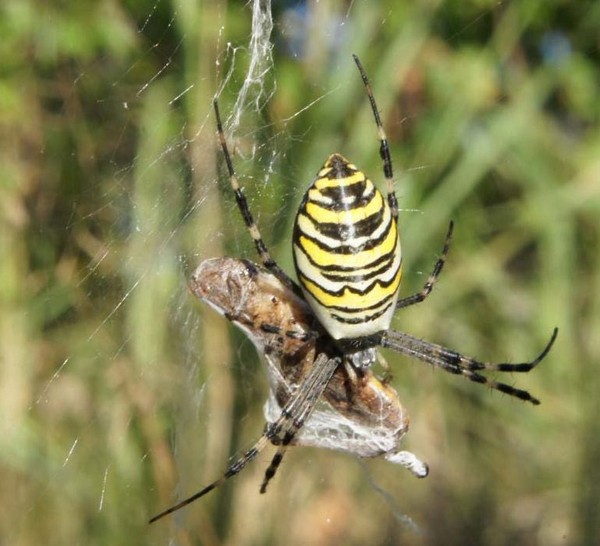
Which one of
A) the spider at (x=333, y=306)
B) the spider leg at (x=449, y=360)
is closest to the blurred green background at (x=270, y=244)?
the spider at (x=333, y=306)

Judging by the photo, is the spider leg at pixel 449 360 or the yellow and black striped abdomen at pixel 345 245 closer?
the yellow and black striped abdomen at pixel 345 245

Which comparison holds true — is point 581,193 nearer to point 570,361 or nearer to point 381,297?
point 570,361

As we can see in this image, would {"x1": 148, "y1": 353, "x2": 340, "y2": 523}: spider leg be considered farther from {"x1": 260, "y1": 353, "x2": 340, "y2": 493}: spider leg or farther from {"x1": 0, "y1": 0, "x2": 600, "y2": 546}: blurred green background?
{"x1": 0, "y1": 0, "x2": 600, "y2": 546}: blurred green background

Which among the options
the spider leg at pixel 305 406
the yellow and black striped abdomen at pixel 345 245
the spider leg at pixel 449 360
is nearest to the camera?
the yellow and black striped abdomen at pixel 345 245

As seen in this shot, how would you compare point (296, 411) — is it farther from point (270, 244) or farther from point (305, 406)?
point (270, 244)

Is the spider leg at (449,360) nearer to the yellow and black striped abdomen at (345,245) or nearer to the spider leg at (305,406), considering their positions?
the spider leg at (305,406)

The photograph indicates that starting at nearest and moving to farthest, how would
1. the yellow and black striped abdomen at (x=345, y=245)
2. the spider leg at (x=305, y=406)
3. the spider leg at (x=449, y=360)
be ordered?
the yellow and black striped abdomen at (x=345, y=245) → the spider leg at (x=305, y=406) → the spider leg at (x=449, y=360)

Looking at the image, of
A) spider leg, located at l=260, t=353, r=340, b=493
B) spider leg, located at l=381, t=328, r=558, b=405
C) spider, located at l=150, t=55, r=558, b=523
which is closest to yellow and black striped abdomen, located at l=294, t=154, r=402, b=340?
spider, located at l=150, t=55, r=558, b=523
